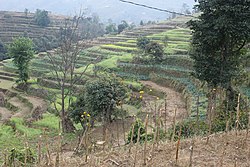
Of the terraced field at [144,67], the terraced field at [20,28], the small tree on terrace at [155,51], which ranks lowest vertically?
the terraced field at [144,67]

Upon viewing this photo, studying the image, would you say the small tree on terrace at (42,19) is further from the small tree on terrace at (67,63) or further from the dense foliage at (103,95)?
the dense foliage at (103,95)

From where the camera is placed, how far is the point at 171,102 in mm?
20906

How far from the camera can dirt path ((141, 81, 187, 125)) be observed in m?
17.9

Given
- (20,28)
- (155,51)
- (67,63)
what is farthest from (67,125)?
(20,28)

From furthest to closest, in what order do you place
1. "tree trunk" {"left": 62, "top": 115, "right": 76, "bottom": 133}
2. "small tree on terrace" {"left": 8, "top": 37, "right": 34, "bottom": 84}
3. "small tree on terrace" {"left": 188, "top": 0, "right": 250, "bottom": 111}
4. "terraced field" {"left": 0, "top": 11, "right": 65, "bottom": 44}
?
"terraced field" {"left": 0, "top": 11, "right": 65, "bottom": 44} → "small tree on terrace" {"left": 8, "top": 37, "right": 34, "bottom": 84} → "tree trunk" {"left": 62, "top": 115, "right": 76, "bottom": 133} → "small tree on terrace" {"left": 188, "top": 0, "right": 250, "bottom": 111}

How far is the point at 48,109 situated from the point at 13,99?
554cm

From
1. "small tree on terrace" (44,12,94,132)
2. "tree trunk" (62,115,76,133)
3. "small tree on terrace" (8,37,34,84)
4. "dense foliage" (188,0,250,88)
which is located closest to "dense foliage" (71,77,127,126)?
"small tree on terrace" (44,12,94,132)

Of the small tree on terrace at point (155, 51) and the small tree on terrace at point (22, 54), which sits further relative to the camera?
the small tree on terrace at point (22, 54)

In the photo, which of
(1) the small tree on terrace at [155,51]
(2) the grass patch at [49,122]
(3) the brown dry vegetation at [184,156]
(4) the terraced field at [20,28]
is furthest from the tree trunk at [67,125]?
(4) the terraced field at [20,28]

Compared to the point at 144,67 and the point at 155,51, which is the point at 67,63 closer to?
the point at 155,51

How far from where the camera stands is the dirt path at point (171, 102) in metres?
17.9

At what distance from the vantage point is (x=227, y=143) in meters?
5.91

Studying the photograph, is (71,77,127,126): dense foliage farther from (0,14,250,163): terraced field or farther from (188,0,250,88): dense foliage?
(0,14,250,163): terraced field

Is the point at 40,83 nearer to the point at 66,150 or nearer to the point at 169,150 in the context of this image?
the point at 66,150
